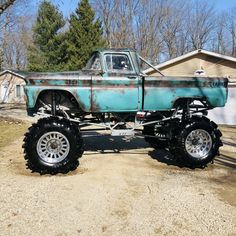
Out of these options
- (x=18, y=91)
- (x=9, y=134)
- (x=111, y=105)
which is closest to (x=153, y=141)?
(x=111, y=105)

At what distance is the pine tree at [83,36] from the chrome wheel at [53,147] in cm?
3025

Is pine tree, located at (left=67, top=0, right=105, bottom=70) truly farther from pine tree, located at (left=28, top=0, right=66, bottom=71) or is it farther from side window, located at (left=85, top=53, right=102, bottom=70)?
side window, located at (left=85, top=53, right=102, bottom=70)

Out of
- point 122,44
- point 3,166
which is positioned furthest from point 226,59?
point 122,44

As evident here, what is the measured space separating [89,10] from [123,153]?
31216mm

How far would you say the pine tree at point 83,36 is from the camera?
1476 inches

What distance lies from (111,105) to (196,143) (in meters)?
2.20

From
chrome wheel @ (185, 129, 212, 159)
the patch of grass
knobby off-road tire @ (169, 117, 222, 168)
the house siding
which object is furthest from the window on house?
chrome wheel @ (185, 129, 212, 159)

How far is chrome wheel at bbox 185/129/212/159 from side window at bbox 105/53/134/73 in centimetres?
207

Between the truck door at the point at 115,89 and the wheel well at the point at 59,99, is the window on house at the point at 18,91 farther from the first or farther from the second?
the truck door at the point at 115,89

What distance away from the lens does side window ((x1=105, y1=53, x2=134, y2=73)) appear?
27.2 ft

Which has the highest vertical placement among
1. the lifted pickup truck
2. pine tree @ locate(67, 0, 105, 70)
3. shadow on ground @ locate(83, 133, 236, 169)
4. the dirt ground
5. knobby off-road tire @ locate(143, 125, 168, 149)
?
pine tree @ locate(67, 0, 105, 70)

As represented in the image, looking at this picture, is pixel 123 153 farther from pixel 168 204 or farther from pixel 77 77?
pixel 168 204

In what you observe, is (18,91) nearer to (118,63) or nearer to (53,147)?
(118,63)

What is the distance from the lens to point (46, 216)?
5277 millimetres
